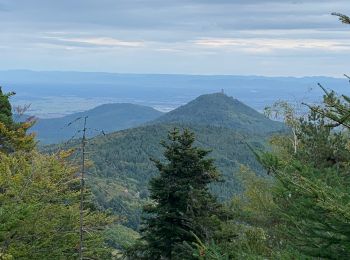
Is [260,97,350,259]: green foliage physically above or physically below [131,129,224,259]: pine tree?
above

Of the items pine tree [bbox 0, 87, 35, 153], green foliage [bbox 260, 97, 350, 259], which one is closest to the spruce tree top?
pine tree [bbox 0, 87, 35, 153]

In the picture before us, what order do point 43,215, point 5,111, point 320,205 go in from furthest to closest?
1. point 5,111
2. point 43,215
3. point 320,205

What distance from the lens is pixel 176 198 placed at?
16141 mm

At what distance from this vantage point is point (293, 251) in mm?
5902

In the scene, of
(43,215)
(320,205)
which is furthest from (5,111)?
(320,205)

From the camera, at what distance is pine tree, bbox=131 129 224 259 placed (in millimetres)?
15656

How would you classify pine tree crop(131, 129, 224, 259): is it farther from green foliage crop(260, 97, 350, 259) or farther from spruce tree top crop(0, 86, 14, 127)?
spruce tree top crop(0, 86, 14, 127)

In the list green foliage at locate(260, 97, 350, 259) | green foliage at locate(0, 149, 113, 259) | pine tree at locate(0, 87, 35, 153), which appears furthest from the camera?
pine tree at locate(0, 87, 35, 153)

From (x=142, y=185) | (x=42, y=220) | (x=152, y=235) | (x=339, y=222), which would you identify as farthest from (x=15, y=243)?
(x=142, y=185)

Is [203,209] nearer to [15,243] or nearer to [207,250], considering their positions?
[15,243]

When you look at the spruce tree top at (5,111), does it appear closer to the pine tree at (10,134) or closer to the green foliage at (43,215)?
the pine tree at (10,134)

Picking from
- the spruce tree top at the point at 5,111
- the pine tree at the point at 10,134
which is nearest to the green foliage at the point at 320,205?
the pine tree at the point at 10,134

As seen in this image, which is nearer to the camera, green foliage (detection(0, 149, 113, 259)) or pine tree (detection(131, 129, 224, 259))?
green foliage (detection(0, 149, 113, 259))

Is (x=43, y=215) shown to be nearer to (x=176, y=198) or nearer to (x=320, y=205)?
(x=176, y=198)
